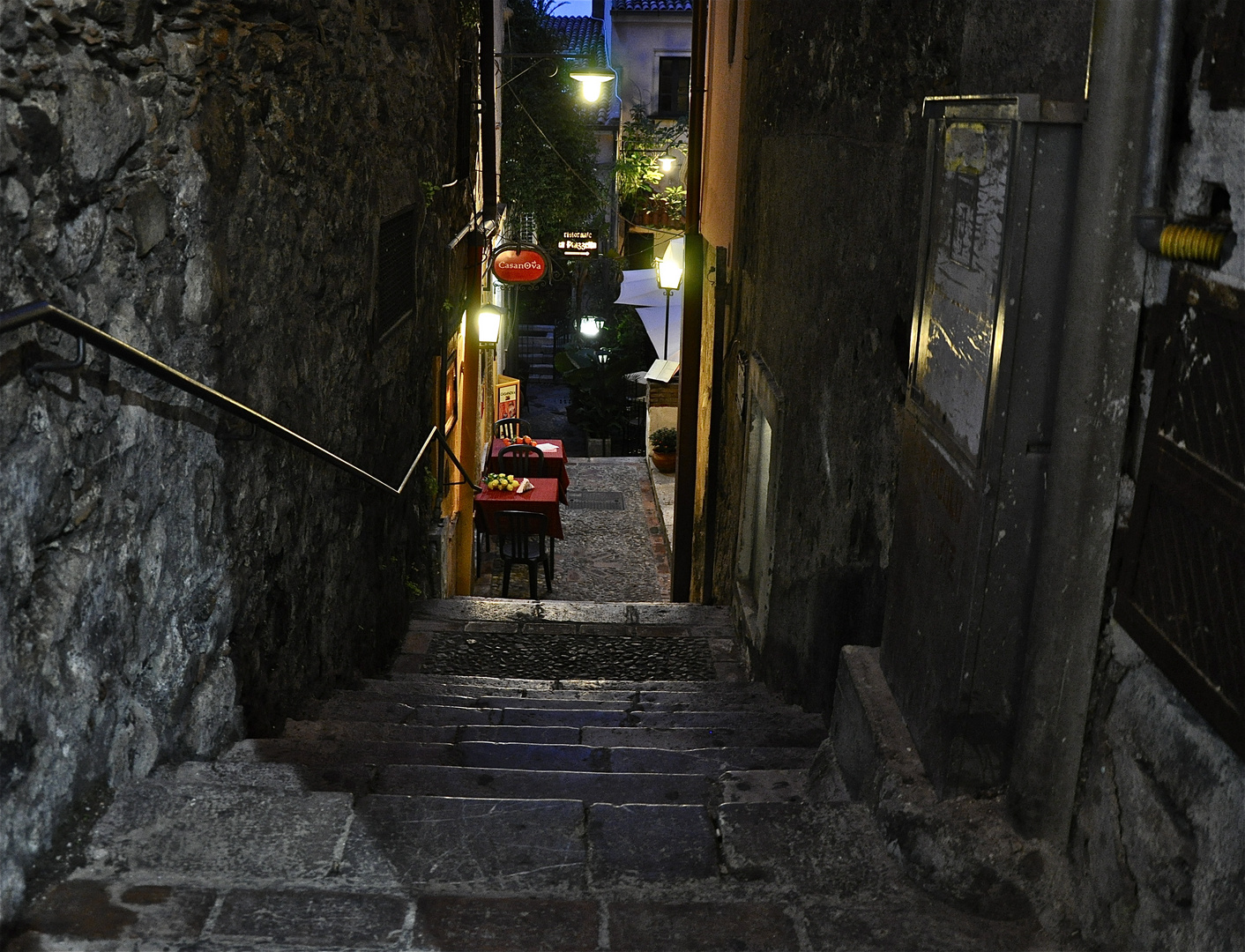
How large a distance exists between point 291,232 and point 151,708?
1937 millimetres

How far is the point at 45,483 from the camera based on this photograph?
97.9 inches

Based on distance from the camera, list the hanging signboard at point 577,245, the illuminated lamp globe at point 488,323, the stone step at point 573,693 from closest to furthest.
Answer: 1. the stone step at point 573,693
2. the illuminated lamp globe at point 488,323
3. the hanging signboard at point 577,245

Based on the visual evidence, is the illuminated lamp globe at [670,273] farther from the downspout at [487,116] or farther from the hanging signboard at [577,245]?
the hanging signboard at [577,245]

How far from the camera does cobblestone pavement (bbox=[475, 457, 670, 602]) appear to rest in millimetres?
11648

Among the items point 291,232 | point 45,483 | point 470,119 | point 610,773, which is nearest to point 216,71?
Result: point 291,232

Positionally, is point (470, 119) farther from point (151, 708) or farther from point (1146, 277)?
point (1146, 277)

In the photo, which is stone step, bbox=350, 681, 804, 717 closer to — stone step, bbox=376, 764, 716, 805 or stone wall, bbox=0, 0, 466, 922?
stone wall, bbox=0, 0, 466, 922

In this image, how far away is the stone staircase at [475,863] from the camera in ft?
8.11

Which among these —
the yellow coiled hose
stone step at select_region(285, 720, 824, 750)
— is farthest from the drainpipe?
stone step at select_region(285, 720, 824, 750)

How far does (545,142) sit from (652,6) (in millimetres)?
5826

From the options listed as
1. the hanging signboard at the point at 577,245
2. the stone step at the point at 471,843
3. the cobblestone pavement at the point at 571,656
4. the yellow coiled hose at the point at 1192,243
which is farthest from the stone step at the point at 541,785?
the hanging signboard at the point at 577,245

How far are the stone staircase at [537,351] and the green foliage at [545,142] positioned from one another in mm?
3211

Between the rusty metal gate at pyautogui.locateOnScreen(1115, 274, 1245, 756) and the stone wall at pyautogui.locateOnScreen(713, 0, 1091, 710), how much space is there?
2.88 feet

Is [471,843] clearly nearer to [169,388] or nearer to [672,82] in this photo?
[169,388]
